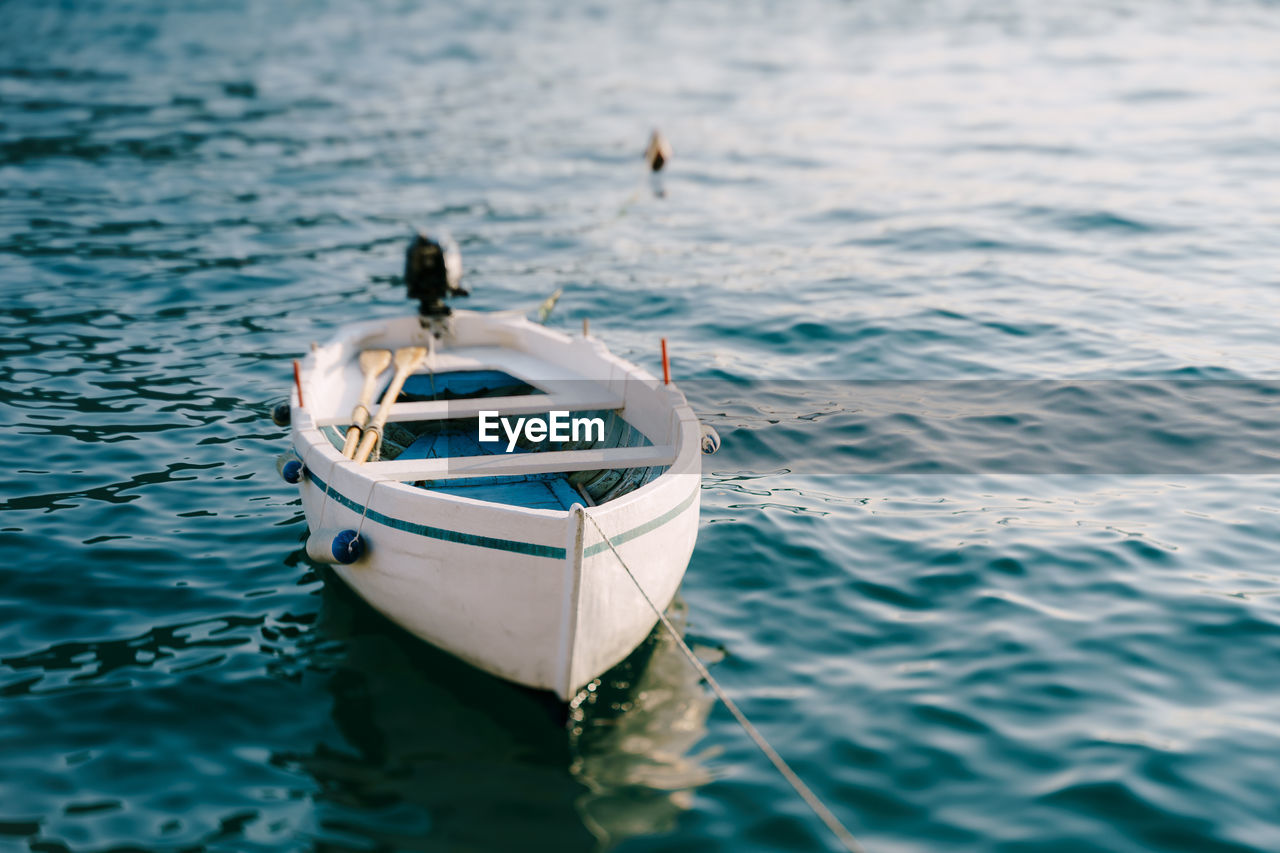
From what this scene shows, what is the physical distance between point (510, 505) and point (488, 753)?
70.2 inches

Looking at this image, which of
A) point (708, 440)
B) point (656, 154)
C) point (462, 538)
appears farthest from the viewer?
point (656, 154)

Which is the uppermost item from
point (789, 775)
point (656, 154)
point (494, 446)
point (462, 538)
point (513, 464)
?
point (656, 154)

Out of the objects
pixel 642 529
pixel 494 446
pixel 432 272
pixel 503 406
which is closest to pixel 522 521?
pixel 642 529

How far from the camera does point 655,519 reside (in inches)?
231

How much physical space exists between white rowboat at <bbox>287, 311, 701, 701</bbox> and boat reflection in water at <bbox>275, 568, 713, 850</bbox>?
0.23 meters

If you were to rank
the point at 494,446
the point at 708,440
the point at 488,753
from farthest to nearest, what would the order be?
the point at 494,446 < the point at 708,440 < the point at 488,753

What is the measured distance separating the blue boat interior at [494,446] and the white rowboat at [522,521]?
21 mm

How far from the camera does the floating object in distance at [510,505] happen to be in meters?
5.49

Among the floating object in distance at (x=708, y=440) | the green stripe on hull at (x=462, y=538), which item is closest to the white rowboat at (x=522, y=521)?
the green stripe on hull at (x=462, y=538)

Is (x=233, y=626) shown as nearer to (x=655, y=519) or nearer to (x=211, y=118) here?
(x=655, y=519)

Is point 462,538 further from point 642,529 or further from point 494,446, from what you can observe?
point 494,446

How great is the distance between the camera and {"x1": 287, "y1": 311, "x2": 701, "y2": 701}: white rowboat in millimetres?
5477

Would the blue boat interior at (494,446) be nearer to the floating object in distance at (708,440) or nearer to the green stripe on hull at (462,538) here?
the floating object in distance at (708,440)

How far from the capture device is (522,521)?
5410 mm
